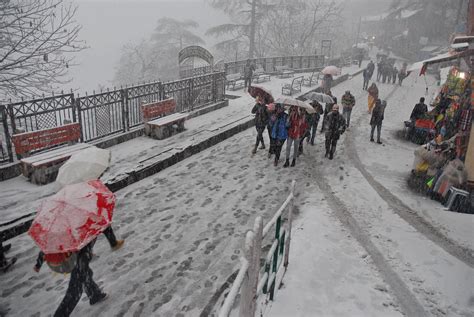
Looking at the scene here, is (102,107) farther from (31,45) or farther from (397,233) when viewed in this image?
(397,233)

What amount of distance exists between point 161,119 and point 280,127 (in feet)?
15.1

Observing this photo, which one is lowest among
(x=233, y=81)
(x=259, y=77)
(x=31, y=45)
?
(x=233, y=81)

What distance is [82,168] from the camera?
15.5ft

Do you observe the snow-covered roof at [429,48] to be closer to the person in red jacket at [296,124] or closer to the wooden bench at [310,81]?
the wooden bench at [310,81]

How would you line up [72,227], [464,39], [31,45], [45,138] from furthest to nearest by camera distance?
[31,45]
[45,138]
[464,39]
[72,227]

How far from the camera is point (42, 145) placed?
29.4 ft

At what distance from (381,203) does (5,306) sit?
7743 mm

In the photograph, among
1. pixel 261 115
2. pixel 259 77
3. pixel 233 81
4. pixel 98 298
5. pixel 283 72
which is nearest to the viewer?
pixel 98 298

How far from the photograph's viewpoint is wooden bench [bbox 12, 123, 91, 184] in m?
8.16

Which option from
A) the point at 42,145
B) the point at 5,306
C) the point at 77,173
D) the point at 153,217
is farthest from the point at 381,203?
the point at 42,145

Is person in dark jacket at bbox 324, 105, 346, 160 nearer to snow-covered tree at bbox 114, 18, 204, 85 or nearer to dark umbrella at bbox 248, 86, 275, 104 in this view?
dark umbrella at bbox 248, 86, 275, 104

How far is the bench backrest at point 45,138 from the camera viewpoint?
8.42 metres

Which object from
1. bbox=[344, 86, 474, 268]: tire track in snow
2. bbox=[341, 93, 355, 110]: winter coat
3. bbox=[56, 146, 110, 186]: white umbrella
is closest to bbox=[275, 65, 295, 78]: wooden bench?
bbox=[341, 93, 355, 110]: winter coat

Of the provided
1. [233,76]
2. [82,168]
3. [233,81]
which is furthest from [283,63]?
[82,168]
